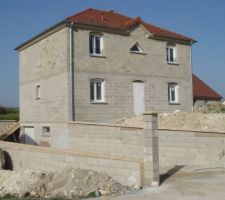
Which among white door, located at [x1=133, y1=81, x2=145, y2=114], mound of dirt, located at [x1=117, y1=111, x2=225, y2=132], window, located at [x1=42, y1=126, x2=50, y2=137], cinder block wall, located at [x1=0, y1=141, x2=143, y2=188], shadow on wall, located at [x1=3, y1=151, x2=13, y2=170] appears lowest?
shadow on wall, located at [x1=3, y1=151, x2=13, y2=170]

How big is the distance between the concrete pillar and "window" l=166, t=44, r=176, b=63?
15613mm

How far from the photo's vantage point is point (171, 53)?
88.1 ft

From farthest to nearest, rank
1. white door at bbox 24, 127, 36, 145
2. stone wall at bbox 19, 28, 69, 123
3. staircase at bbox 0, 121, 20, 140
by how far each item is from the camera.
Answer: staircase at bbox 0, 121, 20, 140
white door at bbox 24, 127, 36, 145
stone wall at bbox 19, 28, 69, 123

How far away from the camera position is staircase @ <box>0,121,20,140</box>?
2759cm

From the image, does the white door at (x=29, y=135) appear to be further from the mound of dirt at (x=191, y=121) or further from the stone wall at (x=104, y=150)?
the mound of dirt at (x=191, y=121)

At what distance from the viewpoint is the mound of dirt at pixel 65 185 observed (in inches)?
439

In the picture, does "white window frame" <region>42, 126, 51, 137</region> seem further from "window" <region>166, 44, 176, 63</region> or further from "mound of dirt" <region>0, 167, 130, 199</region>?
"mound of dirt" <region>0, 167, 130, 199</region>

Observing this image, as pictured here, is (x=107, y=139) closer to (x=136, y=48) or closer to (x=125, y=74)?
(x=125, y=74)

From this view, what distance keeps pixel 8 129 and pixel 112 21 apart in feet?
38.1

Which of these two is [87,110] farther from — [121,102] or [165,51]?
[165,51]

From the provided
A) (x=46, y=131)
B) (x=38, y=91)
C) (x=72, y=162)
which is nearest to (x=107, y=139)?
(x=72, y=162)

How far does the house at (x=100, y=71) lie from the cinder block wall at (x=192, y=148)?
7566 mm

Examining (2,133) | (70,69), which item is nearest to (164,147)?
(70,69)

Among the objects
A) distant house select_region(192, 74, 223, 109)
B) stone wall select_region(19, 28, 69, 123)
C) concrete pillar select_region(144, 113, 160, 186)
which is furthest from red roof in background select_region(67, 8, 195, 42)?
concrete pillar select_region(144, 113, 160, 186)
